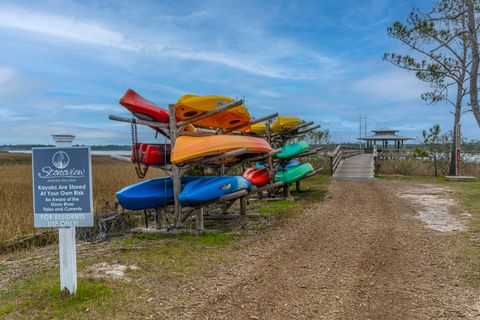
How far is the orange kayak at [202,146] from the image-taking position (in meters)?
6.01

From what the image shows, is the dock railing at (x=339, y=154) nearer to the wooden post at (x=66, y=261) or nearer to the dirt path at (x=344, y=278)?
the dirt path at (x=344, y=278)

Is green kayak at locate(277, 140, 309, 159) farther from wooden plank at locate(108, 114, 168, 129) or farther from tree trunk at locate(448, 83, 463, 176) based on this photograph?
tree trunk at locate(448, 83, 463, 176)

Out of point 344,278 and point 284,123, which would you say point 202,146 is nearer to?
point 344,278

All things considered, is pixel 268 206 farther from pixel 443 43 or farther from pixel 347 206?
pixel 443 43

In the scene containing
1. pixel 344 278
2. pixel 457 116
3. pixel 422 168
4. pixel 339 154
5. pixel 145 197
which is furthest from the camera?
pixel 339 154

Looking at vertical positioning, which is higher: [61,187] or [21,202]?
[61,187]

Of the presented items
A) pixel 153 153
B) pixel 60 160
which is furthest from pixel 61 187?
pixel 153 153

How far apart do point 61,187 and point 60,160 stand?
0.26 metres

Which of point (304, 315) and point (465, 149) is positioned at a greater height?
point (465, 149)

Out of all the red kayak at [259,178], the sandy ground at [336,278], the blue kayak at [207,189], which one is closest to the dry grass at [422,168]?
the red kayak at [259,178]

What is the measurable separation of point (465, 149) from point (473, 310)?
743 inches

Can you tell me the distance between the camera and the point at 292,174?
35.0 ft

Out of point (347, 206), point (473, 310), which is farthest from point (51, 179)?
point (347, 206)

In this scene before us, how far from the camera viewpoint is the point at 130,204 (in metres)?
6.48
